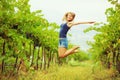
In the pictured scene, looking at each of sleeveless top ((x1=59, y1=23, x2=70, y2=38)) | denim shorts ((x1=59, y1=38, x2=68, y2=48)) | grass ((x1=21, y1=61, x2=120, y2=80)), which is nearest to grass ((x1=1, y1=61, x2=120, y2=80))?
grass ((x1=21, y1=61, x2=120, y2=80))

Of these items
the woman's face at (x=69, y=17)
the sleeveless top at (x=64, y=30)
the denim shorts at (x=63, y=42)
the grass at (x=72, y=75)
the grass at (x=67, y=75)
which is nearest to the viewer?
the woman's face at (x=69, y=17)

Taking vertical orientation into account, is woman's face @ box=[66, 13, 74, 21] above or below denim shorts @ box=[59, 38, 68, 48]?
above

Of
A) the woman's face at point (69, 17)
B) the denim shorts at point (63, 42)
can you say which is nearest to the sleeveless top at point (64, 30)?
the denim shorts at point (63, 42)

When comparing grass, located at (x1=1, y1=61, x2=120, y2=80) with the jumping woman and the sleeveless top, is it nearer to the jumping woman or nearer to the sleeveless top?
the jumping woman

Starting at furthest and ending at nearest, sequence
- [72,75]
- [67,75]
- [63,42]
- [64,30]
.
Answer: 1. [67,75]
2. [72,75]
3. [63,42]
4. [64,30]

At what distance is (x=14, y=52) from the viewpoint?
16.0 metres

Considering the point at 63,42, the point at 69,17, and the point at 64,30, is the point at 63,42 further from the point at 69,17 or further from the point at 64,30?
the point at 69,17

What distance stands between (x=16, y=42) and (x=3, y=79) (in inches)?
89.3

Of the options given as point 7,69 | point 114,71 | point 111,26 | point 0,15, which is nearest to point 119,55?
point 114,71

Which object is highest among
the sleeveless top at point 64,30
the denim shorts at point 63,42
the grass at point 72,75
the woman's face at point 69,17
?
the woman's face at point 69,17

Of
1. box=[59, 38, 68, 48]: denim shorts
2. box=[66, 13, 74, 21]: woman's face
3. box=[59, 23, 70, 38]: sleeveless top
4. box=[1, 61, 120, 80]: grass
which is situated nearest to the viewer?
box=[66, 13, 74, 21]: woman's face

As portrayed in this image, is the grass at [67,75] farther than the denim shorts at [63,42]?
Yes

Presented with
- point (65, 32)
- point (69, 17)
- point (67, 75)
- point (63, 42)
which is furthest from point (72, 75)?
point (69, 17)

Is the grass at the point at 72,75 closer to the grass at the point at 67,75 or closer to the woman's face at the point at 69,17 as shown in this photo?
the grass at the point at 67,75
